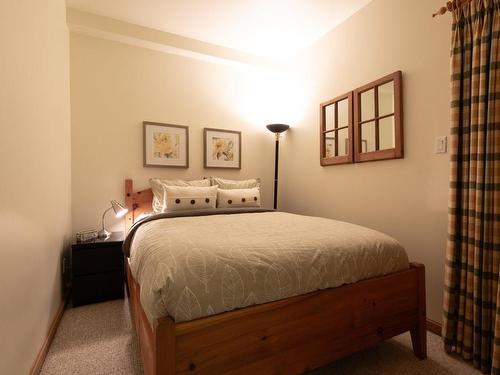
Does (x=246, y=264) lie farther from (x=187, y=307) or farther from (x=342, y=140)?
(x=342, y=140)

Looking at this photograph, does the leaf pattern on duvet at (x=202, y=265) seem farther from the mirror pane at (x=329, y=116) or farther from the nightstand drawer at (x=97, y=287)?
the mirror pane at (x=329, y=116)

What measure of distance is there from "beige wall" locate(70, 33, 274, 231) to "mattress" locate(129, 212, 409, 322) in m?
1.46

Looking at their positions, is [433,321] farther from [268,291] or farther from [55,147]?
[55,147]

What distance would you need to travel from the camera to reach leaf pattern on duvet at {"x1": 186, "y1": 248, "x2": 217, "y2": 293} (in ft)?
3.22

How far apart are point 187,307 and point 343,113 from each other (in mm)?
2281

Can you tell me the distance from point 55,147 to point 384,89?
2.51 m

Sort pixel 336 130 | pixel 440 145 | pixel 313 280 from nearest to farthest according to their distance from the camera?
pixel 313 280, pixel 440 145, pixel 336 130

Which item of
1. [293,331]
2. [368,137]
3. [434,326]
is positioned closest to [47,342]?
[293,331]

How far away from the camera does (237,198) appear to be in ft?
8.66

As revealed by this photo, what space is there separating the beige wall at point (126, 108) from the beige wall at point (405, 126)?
1.22m

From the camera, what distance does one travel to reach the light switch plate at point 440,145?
174 centimetres

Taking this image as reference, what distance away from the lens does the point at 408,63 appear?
77.5 inches

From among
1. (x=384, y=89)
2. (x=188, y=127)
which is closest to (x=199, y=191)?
(x=188, y=127)

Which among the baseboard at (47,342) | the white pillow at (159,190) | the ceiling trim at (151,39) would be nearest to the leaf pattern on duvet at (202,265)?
the baseboard at (47,342)
